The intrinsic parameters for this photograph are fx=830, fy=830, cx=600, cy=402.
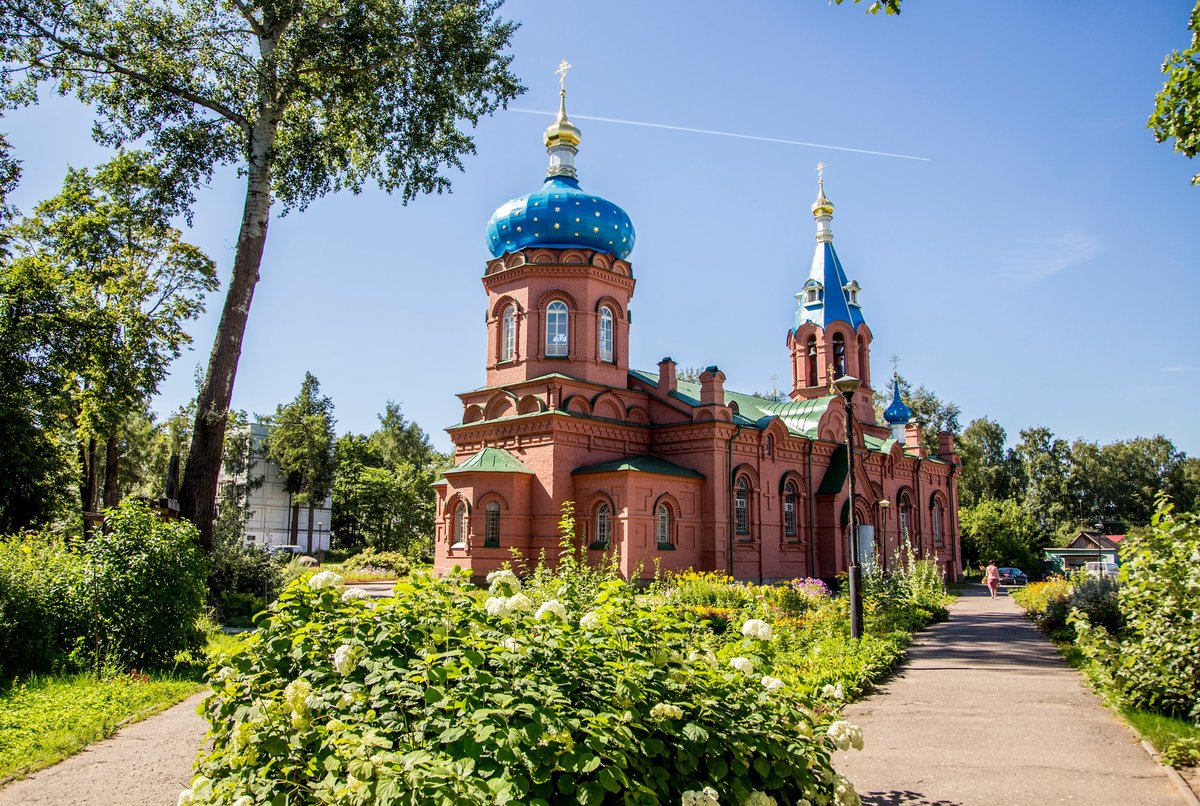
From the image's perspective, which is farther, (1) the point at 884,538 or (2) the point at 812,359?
(2) the point at 812,359

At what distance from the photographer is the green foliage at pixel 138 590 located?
9828mm

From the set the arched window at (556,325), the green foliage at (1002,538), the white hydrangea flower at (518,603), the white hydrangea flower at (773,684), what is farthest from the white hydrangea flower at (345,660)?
the green foliage at (1002,538)

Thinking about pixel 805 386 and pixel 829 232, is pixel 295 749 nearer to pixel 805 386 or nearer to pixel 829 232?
pixel 805 386

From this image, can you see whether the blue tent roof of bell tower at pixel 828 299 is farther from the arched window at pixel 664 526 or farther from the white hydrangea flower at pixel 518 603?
the white hydrangea flower at pixel 518 603

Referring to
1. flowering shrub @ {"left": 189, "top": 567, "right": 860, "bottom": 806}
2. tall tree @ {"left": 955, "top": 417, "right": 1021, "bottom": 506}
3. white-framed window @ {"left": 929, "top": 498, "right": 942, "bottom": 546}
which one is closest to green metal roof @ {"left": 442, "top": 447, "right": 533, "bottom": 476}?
flowering shrub @ {"left": 189, "top": 567, "right": 860, "bottom": 806}

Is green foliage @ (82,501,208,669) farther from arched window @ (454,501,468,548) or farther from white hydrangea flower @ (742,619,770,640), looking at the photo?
arched window @ (454,501,468,548)

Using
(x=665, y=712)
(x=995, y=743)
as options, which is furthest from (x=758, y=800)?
(x=995, y=743)

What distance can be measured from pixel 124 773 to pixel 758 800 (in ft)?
17.1

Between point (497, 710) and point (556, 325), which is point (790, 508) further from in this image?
point (497, 710)

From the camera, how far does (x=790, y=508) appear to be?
998 inches

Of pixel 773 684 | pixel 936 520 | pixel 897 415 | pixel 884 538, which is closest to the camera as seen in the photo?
pixel 773 684

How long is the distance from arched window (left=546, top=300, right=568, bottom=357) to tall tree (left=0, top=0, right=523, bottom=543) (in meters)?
7.45

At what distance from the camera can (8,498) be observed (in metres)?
20.0

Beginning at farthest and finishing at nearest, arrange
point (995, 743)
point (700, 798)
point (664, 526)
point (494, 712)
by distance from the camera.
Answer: point (664, 526) < point (995, 743) < point (700, 798) < point (494, 712)
